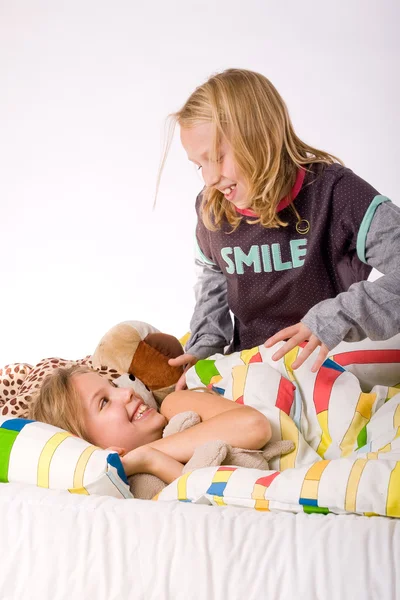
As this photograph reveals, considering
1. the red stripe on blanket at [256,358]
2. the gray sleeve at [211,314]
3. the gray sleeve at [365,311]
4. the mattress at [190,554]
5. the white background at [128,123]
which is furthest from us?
the white background at [128,123]

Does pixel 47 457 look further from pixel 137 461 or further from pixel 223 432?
pixel 223 432

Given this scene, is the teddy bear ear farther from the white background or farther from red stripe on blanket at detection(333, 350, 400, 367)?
the white background

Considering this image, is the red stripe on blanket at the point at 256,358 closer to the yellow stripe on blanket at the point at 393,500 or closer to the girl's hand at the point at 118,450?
the girl's hand at the point at 118,450

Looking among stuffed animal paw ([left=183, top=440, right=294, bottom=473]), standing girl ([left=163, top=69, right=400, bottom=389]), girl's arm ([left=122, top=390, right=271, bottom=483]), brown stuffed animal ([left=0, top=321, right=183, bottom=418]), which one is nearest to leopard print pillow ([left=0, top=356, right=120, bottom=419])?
brown stuffed animal ([left=0, top=321, right=183, bottom=418])

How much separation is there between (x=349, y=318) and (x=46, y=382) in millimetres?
648

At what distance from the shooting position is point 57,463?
1392 mm

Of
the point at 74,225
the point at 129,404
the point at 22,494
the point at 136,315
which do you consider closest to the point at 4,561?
the point at 22,494

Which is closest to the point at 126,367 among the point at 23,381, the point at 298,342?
the point at 23,381

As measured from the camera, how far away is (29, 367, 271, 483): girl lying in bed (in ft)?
4.92

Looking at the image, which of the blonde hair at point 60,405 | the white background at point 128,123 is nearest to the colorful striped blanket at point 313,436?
the blonde hair at point 60,405

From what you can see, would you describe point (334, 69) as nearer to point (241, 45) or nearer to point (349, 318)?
point (241, 45)

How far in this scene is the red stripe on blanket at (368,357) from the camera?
5.90 feet

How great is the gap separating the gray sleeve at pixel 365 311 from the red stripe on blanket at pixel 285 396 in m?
0.13

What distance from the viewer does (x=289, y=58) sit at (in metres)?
3.78
